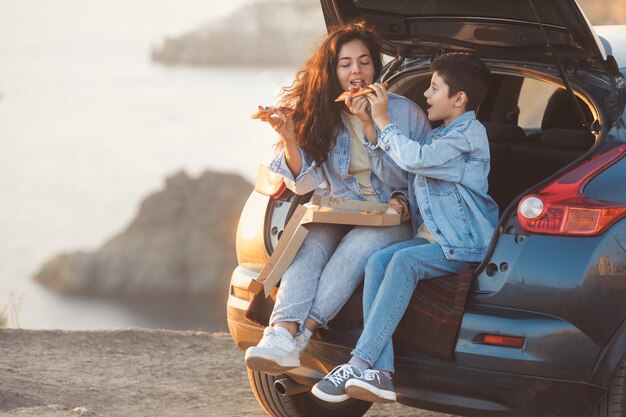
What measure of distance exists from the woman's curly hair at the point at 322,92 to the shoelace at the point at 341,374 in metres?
0.87

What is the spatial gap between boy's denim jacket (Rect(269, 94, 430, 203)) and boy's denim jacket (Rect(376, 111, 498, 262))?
0.17m

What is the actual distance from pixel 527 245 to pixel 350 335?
73 centimetres

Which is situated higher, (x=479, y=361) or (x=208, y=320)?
(x=479, y=361)

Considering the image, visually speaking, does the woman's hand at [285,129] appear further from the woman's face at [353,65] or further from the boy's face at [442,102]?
the boy's face at [442,102]

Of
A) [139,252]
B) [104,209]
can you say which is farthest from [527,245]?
[104,209]

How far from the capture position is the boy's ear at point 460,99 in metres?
4.99

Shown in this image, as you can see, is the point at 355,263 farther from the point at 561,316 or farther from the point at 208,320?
the point at 208,320

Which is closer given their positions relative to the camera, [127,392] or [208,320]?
[127,392]

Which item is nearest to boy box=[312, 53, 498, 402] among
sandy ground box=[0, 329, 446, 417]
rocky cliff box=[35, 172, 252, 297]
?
sandy ground box=[0, 329, 446, 417]

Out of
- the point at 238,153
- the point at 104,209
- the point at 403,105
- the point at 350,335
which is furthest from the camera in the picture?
the point at 238,153

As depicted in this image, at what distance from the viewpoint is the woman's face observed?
5211mm

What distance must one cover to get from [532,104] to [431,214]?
249 cm

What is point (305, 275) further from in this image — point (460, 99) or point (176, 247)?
point (176, 247)

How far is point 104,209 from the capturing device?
49.5 m
